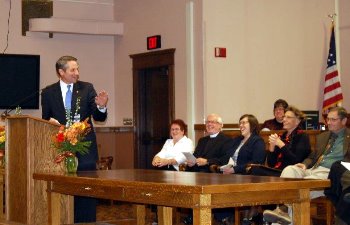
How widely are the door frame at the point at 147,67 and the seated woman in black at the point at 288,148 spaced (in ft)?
9.88

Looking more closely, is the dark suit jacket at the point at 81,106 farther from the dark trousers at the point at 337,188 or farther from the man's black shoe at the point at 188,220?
the man's black shoe at the point at 188,220

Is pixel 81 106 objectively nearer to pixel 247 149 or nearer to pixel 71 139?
pixel 71 139

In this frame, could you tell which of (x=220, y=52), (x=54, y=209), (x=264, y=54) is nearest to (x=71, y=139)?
(x=54, y=209)

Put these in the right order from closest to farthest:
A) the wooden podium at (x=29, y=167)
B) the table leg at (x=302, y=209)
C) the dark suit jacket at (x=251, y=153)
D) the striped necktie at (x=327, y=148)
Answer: the table leg at (x=302, y=209) < the wooden podium at (x=29, y=167) < the striped necktie at (x=327, y=148) < the dark suit jacket at (x=251, y=153)

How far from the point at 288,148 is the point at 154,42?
3.75 m

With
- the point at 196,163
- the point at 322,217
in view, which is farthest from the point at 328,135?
the point at 196,163

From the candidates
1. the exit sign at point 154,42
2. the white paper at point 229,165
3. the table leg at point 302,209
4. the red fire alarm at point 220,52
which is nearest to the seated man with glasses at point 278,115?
the white paper at point 229,165

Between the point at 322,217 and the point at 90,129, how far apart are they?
225 centimetres

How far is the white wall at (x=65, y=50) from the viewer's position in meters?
10.4

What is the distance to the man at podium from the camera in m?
5.68

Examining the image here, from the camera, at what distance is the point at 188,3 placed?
31.0 ft

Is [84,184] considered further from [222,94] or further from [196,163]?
[222,94]

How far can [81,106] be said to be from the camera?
576 centimetres

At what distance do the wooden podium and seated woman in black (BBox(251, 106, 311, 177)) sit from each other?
6.55 ft
